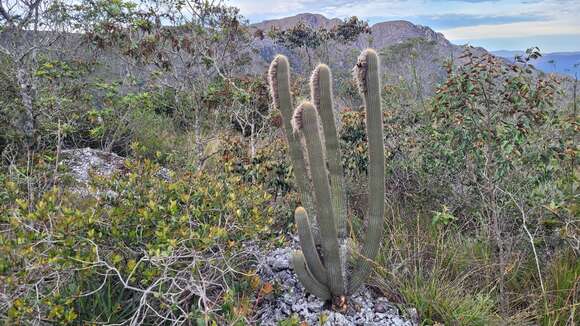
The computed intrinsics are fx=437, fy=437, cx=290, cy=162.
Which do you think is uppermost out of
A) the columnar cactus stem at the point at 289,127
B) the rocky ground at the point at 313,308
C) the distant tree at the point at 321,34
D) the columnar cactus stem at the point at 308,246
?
the distant tree at the point at 321,34

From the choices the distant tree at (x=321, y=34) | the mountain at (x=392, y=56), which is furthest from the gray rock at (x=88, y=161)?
the distant tree at (x=321, y=34)

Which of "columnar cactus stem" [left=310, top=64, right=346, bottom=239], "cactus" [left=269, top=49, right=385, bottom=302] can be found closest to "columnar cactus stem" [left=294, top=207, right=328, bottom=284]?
"cactus" [left=269, top=49, right=385, bottom=302]

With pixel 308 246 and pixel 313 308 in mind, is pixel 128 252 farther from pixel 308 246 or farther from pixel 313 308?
pixel 313 308

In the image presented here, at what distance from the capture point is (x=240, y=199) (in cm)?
317

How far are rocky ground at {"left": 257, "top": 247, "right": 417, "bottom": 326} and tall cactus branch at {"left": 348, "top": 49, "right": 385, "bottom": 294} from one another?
0.15 m

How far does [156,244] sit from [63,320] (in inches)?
23.2

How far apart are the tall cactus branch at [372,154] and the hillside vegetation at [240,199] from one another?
16cm

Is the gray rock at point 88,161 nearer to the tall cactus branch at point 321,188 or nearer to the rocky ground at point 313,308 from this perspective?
the rocky ground at point 313,308

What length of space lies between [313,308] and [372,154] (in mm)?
1044

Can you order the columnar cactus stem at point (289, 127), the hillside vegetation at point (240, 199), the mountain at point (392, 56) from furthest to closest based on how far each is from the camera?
the mountain at point (392, 56) → the columnar cactus stem at point (289, 127) → the hillside vegetation at point (240, 199)

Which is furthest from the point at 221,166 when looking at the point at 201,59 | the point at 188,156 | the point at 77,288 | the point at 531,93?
the point at 531,93

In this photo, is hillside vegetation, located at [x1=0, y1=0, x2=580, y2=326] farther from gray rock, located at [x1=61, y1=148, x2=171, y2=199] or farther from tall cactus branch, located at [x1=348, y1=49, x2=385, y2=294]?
gray rock, located at [x1=61, y1=148, x2=171, y2=199]

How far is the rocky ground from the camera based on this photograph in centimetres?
268

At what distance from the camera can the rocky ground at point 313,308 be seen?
268cm
